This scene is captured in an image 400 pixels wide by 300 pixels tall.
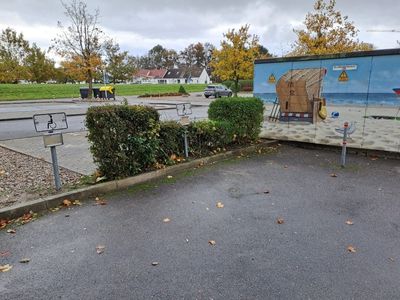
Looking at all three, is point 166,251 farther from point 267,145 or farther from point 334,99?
point 334,99

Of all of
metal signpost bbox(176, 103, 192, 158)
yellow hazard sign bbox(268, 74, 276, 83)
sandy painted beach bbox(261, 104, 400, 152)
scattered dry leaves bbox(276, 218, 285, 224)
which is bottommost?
scattered dry leaves bbox(276, 218, 285, 224)

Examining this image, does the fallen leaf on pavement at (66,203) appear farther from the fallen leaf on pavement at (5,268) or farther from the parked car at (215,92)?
the parked car at (215,92)

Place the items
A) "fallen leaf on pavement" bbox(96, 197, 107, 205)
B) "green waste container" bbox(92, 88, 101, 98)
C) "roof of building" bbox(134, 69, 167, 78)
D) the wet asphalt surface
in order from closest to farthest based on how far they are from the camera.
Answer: the wet asphalt surface
"fallen leaf on pavement" bbox(96, 197, 107, 205)
"green waste container" bbox(92, 88, 101, 98)
"roof of building" bbox(134, 69, 167, 78)

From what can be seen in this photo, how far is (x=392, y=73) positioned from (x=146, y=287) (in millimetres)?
7503

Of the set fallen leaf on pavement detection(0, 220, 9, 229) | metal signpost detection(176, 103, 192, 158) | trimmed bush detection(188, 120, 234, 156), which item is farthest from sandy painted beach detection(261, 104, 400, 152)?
fallen leaf on pavement detection(0, 220, 9, 229)

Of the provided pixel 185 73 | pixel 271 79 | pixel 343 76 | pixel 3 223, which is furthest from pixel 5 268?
pixel 185 73

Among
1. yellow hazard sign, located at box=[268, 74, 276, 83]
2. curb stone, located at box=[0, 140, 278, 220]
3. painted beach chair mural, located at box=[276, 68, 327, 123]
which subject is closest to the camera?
curb stone, located at box=[0, 140, 278, 220]

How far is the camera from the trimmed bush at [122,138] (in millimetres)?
5184

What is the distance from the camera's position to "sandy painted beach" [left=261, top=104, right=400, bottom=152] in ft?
25.1

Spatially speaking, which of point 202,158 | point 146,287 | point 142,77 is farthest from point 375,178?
point 142,77

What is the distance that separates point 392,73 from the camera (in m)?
7.29

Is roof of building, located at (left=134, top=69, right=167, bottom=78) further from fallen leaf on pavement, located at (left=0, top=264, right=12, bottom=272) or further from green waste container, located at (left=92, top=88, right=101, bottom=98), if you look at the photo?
fallen leaf on pavement, located at (left=0, top=264, right=12, bottom=272)

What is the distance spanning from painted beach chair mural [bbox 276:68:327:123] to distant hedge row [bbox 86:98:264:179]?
2004 millimetres

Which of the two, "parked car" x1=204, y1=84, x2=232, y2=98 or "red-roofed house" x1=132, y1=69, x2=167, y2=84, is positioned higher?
"red-roofed house" x1=132, y1=69, x2=167, y2=84
